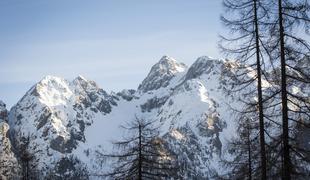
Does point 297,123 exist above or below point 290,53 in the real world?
below

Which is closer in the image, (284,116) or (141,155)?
(284,116)

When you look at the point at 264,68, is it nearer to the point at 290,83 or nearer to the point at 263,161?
the point at 290,83

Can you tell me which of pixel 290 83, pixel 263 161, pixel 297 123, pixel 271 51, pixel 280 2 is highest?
pixel 280 2

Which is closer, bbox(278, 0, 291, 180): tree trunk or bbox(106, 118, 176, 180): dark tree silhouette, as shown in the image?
bbox(278, 0, 291, 180): tree trunk

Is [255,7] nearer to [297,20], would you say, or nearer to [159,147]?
[297,20]

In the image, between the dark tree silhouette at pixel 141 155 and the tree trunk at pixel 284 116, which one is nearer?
the tree trunk at pixel 284 116

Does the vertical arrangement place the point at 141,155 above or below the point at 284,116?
below

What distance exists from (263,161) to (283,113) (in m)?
2.72

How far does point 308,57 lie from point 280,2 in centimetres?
292

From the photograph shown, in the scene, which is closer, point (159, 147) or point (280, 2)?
point (280, 2)

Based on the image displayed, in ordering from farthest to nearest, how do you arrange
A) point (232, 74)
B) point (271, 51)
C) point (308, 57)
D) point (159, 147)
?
point (159, 147)
point (232, 74)
point (271, 51)
point (308, 57)

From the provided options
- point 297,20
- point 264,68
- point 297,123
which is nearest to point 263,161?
point 297,123

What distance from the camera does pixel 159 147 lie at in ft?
94.6

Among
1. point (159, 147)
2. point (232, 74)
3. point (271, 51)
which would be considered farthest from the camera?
point (159, 147)
